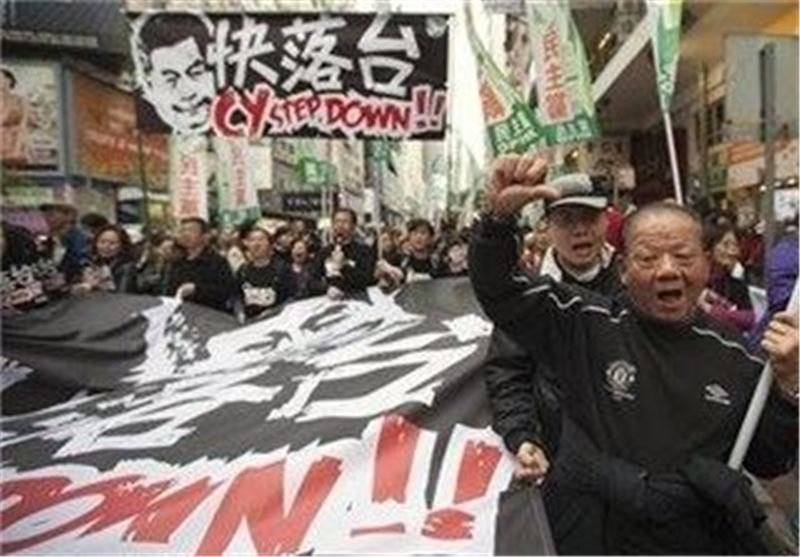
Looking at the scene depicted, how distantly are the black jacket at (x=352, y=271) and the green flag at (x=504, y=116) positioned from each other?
4.29 meters

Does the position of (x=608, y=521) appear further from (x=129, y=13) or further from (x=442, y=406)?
(x=129, y=13)

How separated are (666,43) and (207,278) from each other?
460 cm

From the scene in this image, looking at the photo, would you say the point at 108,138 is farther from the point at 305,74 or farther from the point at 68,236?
the point at 305,74

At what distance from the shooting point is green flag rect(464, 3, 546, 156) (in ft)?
45.4

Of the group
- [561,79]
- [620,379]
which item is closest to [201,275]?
[561,79]

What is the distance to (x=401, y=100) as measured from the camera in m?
8.49

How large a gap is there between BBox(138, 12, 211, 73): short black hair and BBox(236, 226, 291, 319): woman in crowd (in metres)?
1.79

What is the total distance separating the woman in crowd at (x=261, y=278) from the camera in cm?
946

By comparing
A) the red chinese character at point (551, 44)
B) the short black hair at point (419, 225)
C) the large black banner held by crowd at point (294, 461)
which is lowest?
the large black banner held by crowd at point (294, 461)

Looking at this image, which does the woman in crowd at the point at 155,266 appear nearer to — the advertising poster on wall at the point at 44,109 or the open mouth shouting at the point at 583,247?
the open mouth shouting at the point at 583,247

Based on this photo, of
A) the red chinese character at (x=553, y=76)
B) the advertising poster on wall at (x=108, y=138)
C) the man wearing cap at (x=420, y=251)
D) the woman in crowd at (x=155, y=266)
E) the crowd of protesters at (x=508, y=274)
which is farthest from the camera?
the advertising poster on wall at (x=108, y=138)

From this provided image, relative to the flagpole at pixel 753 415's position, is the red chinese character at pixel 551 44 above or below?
above

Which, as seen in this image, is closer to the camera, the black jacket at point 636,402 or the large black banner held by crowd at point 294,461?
the black jacket at point 636,402

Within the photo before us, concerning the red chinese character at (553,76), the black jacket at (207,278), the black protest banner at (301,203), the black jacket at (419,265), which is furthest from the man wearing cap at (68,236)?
the black protest banner at (301,203)
